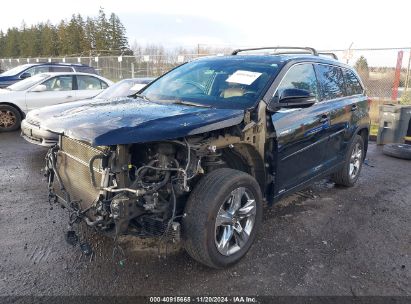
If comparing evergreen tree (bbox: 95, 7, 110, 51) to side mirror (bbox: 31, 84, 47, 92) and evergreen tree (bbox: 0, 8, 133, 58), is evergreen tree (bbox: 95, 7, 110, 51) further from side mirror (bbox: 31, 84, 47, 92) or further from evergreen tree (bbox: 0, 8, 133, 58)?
side mirror (bbox: 31, 84, 47, 92)

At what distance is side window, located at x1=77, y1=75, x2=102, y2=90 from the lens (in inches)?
396

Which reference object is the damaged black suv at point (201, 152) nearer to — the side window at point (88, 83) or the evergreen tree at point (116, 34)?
the side window at point (88, 83)

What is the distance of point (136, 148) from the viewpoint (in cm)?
295

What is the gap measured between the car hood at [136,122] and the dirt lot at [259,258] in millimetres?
1224

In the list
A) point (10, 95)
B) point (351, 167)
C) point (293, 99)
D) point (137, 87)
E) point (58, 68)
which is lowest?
point (351, 167)

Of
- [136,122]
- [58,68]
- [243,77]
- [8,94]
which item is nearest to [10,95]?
[8,94]

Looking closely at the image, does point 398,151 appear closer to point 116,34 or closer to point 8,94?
point 8,94

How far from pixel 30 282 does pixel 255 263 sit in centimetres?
192

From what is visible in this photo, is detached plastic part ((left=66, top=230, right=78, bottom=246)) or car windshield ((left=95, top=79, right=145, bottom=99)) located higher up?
car windshield ((left=95, top=79, right=145, bottom=99))

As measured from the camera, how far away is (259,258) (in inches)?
133

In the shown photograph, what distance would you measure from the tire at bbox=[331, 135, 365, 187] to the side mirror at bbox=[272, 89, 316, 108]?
190cm

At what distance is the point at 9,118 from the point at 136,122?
790cm

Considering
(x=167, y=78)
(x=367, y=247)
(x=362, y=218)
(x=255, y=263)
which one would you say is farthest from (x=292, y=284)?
(x=167, y=78)

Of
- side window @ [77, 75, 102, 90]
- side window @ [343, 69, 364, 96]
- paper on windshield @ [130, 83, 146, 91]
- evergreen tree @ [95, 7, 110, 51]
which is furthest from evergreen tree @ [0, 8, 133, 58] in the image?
side window @ [343, 69, 364, 96]
